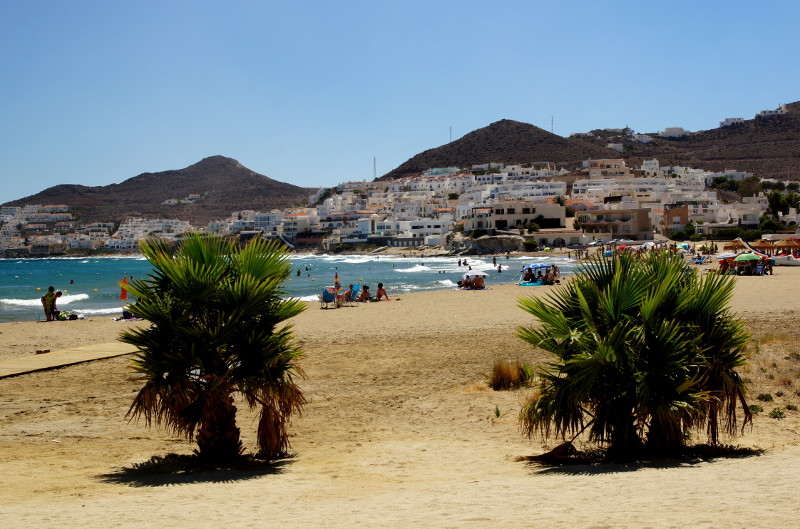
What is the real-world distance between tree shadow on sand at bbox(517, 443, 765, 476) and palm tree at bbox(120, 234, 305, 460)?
2.45m

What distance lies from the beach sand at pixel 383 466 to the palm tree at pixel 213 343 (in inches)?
22.4

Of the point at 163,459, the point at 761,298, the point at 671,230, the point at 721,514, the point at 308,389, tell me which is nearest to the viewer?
the point at 721,514

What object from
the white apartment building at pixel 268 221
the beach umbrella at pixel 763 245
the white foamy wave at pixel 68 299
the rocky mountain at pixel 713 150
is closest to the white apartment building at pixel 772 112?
the rocky mountain at pixel 713 150

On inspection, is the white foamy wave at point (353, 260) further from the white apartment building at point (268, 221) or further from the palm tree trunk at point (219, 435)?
the palm tree trunk at point (219, 435)

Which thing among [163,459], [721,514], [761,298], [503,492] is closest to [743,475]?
[721,514]

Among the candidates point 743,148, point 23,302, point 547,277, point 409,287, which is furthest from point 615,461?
point 743,148

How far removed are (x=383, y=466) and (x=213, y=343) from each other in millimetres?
1975

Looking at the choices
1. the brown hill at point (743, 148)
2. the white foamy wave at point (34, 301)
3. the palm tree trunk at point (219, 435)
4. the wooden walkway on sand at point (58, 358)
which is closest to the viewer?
the palm tree trunk at point (219, 435)

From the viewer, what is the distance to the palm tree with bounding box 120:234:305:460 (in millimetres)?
6426

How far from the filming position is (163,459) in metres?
6.83

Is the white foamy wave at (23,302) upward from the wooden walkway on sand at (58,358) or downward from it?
downward

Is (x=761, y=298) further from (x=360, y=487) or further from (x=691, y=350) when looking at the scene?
(x=360, y=487)

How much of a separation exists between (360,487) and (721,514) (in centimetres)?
277

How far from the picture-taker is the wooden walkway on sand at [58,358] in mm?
10922
